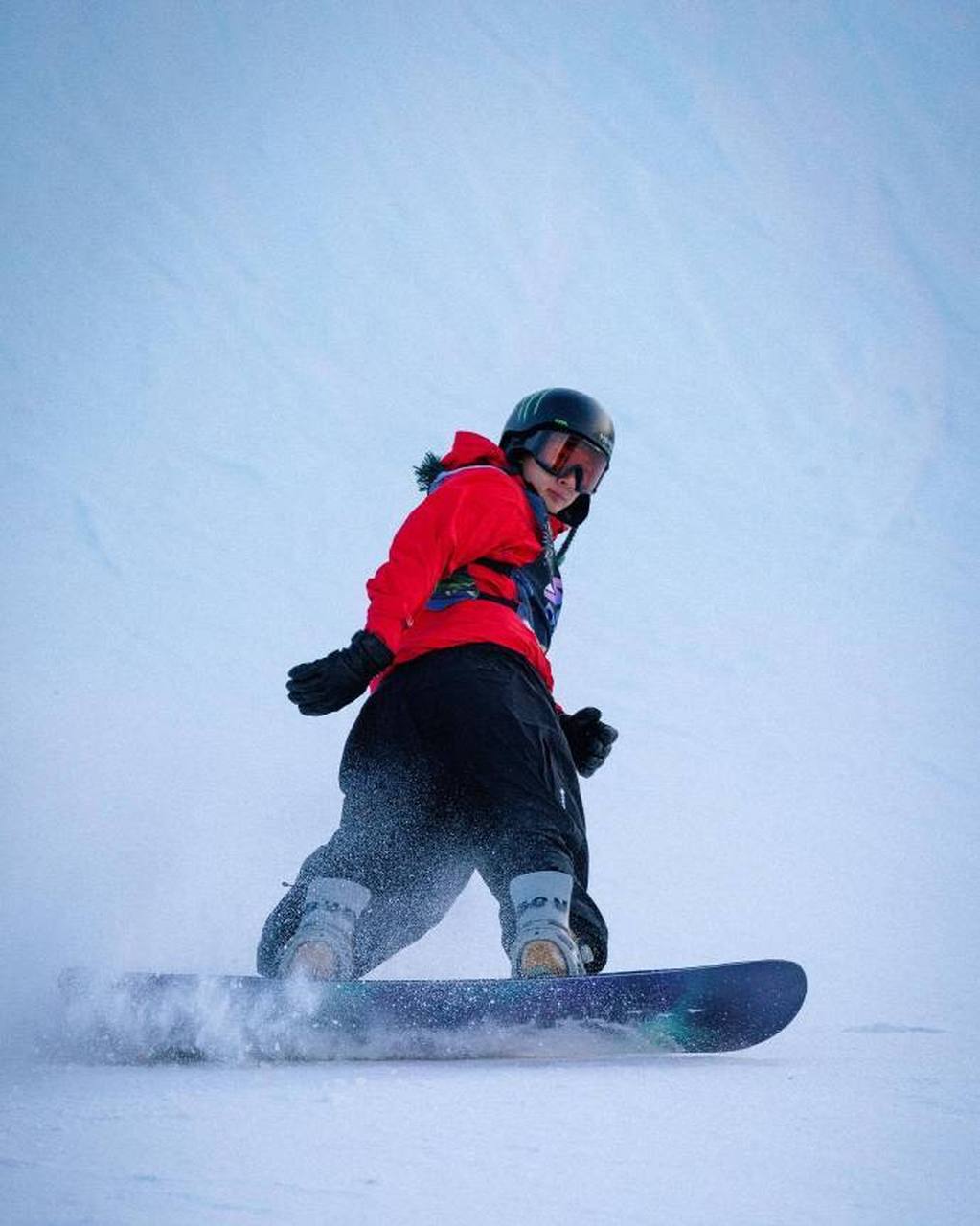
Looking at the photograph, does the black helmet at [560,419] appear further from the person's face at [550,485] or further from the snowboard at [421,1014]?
the snowboard at [421,1014]

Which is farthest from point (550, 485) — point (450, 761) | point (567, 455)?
point (450, 761)

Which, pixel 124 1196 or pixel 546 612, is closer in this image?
pixel 124 1196

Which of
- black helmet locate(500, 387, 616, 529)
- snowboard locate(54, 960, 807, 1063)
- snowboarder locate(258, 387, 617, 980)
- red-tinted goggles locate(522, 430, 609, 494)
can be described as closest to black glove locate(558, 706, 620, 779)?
snowboarder locate(258, 387, 617, 980)

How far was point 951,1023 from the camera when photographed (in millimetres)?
2652

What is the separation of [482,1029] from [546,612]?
1.21 m

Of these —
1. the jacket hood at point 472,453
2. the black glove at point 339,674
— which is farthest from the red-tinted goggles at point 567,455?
the black glove at point 339,674

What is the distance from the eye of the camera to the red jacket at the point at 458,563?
2236mm

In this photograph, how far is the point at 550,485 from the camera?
9.25 ft

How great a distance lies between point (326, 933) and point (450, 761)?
440 mm

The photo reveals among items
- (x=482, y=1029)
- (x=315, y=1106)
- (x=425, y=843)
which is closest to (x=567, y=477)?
(x=425, y=843)

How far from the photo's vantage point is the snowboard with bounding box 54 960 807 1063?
1.59m

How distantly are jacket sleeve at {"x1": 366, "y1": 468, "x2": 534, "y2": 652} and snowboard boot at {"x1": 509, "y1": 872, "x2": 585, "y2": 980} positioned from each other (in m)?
0.58

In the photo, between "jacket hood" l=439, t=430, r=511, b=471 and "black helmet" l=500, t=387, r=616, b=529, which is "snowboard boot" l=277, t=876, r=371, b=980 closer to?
"jacket hood" l=439, t=430, r=511, b=471

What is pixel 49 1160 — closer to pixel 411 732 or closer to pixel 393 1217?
pixel 393 1217
